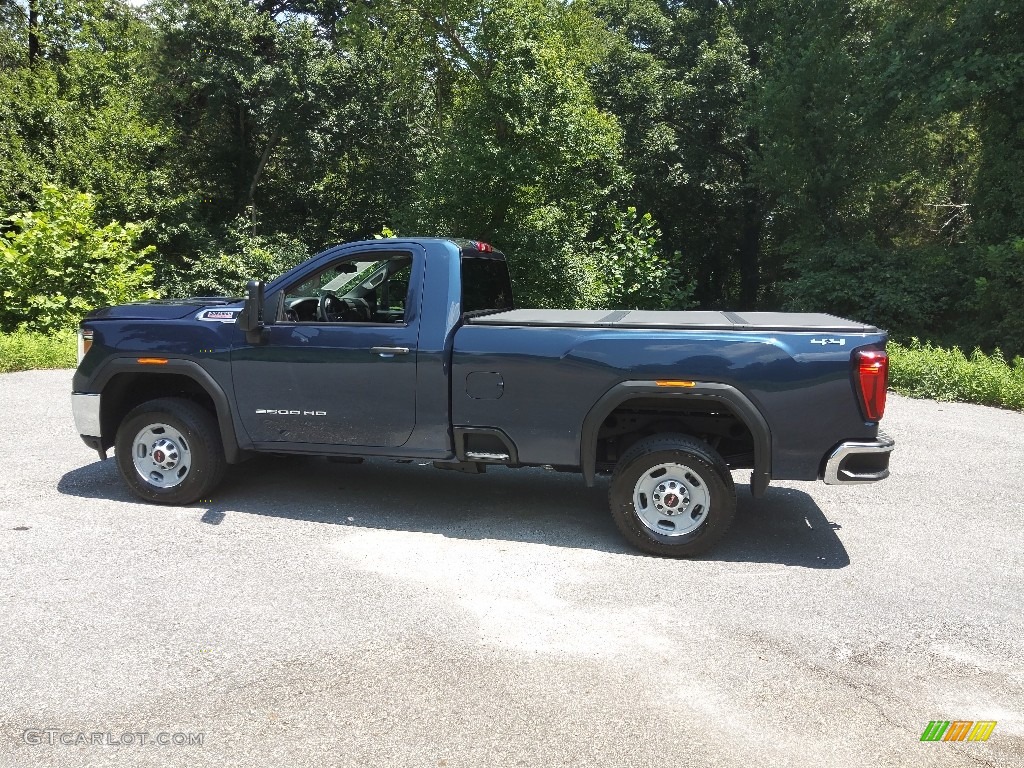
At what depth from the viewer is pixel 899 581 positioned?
509 cm

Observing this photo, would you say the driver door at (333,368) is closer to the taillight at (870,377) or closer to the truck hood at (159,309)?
the truck hood at (159,309)

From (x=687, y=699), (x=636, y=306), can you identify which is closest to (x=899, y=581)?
(x=687, y=699)

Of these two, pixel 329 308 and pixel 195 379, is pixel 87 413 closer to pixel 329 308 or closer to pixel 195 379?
pixel 195 379

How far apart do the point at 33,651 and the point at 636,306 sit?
17004mm

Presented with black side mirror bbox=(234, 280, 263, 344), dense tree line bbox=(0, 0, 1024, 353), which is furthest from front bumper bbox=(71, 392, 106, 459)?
dense tree line bbox=(0, 0, 1024, 353)

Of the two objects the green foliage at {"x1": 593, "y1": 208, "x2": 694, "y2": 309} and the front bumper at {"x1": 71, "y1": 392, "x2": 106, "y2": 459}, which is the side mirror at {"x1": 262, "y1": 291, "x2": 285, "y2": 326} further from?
the green foliage at {"x1": 593, "y1": 208, "x2": 694, "y2": 309}

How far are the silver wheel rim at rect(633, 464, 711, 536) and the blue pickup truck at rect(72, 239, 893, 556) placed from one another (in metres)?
0.01

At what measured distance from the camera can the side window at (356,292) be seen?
19.8 ft

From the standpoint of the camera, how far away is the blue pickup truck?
16.9ft

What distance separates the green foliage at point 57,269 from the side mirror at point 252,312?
12.1 metres

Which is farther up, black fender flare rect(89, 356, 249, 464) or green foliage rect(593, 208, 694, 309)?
green foliage rect(593, 208, 694, 309)

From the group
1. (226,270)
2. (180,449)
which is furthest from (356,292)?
(226,270)

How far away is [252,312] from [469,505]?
6.98ft

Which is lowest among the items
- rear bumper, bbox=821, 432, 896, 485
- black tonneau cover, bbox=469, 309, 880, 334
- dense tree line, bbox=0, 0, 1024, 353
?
rear bumper, bbox=821, 432, 896, 485
